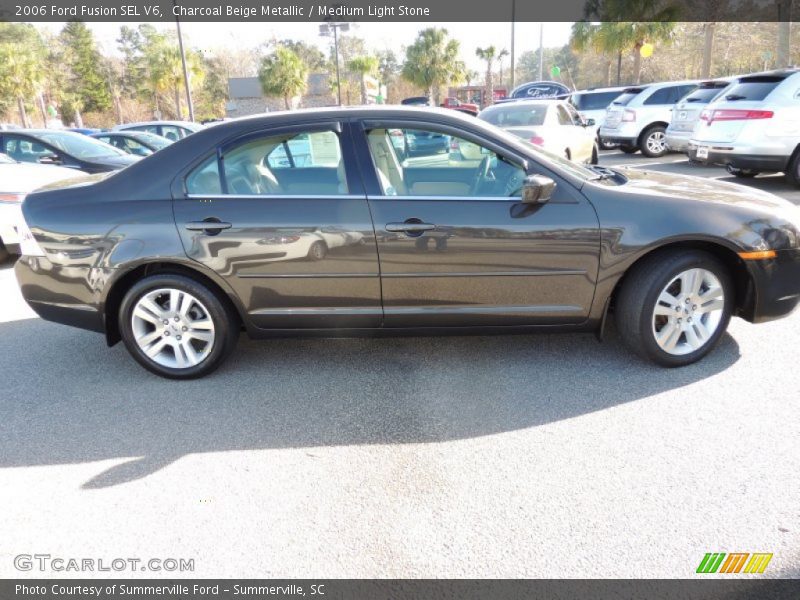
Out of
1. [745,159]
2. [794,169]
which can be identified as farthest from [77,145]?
[794,169]

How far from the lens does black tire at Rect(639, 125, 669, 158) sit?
547 inches

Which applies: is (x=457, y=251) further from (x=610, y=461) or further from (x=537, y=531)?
(x=537, y=531)

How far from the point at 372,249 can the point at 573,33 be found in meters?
36.4

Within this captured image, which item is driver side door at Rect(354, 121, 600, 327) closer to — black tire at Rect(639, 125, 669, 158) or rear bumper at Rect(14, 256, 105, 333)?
rear bumper at Rect(14, 256, 105, 333)

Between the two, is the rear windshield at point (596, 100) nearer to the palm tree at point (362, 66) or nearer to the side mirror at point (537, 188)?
the side mirror at point (537, 188)

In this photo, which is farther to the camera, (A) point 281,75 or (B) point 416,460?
(A) point 281,75

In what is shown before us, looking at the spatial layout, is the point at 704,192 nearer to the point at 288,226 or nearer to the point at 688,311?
the point at 688,311

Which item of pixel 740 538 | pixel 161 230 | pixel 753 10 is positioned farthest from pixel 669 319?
pixel 753 10

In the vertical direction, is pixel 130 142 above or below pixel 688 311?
above

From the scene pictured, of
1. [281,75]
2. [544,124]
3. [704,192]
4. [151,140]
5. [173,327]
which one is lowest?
[173,327]

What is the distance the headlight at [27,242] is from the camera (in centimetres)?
364

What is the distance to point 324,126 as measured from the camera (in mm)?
3520

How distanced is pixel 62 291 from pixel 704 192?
13.5 feet

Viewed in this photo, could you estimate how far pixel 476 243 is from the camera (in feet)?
11.1
